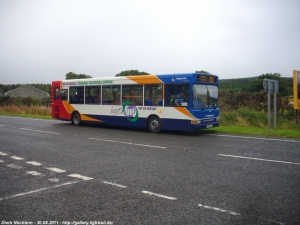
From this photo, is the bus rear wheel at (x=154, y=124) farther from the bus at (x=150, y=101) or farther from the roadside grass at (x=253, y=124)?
the roadside grass at (x=253, y=124)

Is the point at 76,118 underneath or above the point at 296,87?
underneath

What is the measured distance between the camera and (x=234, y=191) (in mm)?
5828

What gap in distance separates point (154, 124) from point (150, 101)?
118 cm

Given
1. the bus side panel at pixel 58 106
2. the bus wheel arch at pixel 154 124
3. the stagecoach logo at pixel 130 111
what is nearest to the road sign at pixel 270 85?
the bus wheel arch at pixel 154 124

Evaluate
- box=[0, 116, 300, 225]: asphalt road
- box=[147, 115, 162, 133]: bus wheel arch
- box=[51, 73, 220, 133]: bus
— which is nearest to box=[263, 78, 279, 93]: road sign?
box=[51, 73, 220, 133]: bus

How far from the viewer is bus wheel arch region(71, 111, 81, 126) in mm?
19938

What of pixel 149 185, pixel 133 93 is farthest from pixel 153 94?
pixel 149 185

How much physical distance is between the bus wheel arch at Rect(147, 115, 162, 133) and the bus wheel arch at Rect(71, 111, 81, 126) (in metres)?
5.61

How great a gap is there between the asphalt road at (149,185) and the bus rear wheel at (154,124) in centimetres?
480

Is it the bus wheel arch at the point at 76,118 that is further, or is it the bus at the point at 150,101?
the bus wheel arch at the point at 76,118

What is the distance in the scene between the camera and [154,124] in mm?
16031

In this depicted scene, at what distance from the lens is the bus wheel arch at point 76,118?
65.4 feet

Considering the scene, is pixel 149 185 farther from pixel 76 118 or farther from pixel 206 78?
pixel 76 118

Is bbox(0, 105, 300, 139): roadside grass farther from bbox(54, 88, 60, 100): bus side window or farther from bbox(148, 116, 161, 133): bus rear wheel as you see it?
bbox(54, 88, 60, 100): bus side window
